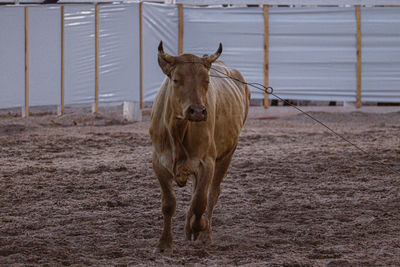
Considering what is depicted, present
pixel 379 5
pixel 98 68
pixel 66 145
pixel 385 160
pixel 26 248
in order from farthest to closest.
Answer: pixel 379 5 → pixel 98 68 → pixel 66 145 → pixel 385 160 → pixel 26 248

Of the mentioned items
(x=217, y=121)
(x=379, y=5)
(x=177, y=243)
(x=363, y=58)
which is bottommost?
(x=177, y=243)

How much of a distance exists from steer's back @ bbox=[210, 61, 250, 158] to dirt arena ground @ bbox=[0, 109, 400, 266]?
0.88 m

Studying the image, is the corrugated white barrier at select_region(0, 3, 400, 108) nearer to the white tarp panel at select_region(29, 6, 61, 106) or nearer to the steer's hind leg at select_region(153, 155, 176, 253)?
the white tarp panel at select_region(29, 6, 61, 106)

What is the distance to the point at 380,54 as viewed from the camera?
19797 mm

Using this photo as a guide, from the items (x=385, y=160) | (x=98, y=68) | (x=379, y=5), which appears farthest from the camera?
(x=379, y=5)

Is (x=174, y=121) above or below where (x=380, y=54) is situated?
below

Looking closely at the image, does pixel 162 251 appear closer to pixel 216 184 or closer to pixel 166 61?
pixel 216 184

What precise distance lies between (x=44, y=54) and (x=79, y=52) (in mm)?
916

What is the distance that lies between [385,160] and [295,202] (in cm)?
389

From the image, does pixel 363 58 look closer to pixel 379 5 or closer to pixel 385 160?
pixel 379 5

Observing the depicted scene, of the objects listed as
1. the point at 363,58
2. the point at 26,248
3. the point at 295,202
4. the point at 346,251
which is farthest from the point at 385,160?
the point at 363,58

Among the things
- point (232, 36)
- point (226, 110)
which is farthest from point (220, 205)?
point (232, 36)

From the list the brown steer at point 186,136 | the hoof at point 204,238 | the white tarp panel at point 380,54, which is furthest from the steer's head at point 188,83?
the white tarp panel at point 380,54

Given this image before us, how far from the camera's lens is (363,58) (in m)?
19.8
